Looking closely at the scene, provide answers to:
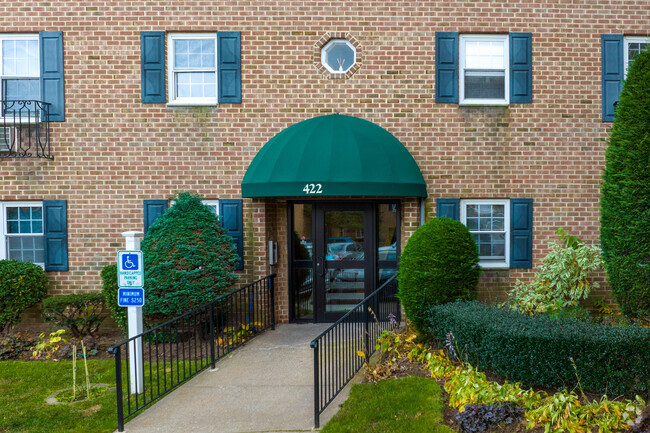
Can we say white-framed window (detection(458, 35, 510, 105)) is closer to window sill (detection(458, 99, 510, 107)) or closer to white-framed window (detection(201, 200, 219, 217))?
window sill (detection(458, 99, 510, 107))

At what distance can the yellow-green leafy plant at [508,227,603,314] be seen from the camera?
27.5ft

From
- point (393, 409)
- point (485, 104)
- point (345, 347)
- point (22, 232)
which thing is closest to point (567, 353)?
point (393, 409)

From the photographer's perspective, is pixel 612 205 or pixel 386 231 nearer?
pixel 612 205

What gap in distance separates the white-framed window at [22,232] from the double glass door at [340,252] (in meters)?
4.67

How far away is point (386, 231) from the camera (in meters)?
9.55

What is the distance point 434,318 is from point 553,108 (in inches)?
190

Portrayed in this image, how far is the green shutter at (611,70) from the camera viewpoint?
9.17m

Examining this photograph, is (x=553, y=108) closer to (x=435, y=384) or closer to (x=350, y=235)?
(x=350, y=235)

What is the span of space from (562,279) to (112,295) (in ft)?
24.6

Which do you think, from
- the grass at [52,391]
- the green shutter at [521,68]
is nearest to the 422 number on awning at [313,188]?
the grass at [52,391]

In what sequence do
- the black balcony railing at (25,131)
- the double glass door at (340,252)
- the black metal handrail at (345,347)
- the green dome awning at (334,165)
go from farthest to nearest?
the double glass door at (340,252)
the black balcony railing at (25,131)
the green dome awning at (334,165)
the black metal handrail at (345,347)

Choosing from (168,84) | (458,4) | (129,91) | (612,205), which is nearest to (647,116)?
(612,205)

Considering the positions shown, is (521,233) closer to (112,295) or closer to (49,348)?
(112,295)

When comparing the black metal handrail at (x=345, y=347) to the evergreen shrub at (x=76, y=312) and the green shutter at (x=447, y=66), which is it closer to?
the green shutter at (x=447, y=66)
